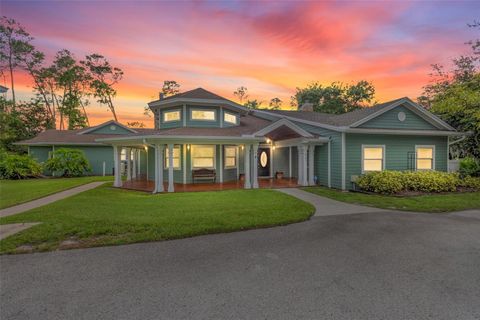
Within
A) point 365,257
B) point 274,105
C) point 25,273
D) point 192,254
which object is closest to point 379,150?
point 365,257

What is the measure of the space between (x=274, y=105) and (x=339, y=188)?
33.0 meters

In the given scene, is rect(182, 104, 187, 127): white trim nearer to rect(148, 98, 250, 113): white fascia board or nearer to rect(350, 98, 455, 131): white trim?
rect(148, 98, 250, 113): white fascia board

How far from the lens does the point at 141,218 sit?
6.46 meters

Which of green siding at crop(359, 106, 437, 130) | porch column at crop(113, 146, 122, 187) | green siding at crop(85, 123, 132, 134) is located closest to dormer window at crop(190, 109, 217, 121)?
porch column at crop(113, 146, 122, 187)

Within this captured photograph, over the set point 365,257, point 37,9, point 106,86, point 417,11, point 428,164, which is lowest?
point 365,257

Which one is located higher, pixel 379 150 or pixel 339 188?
pixel 379 150

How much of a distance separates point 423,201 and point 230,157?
9701 mm

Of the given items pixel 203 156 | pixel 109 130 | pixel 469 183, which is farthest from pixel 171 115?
pixel 469 183

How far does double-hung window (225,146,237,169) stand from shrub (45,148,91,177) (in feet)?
42.1

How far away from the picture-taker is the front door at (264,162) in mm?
16859

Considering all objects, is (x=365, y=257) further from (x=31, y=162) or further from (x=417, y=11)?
(x=31, y=162)

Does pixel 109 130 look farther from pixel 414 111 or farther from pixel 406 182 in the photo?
pixel 414 111

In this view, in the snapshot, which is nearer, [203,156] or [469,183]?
[469,183]

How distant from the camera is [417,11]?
11789 millimetres
